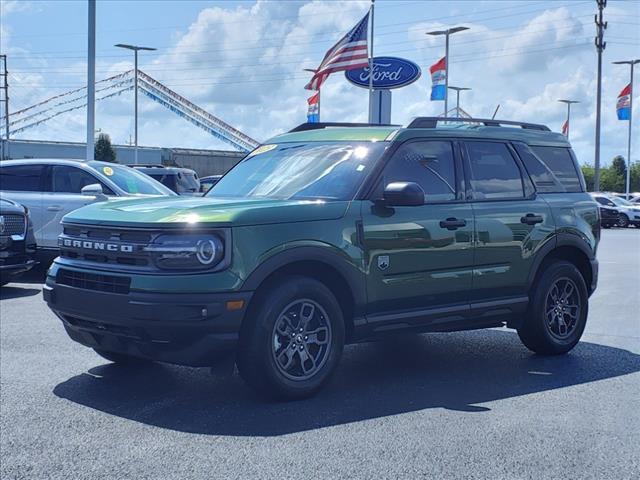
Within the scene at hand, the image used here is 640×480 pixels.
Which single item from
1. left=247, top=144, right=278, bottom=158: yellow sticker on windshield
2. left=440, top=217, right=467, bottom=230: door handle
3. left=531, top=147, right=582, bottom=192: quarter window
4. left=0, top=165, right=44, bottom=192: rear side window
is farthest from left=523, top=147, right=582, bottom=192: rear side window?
left=0, top=165, right=44, bottom=192: rear side window

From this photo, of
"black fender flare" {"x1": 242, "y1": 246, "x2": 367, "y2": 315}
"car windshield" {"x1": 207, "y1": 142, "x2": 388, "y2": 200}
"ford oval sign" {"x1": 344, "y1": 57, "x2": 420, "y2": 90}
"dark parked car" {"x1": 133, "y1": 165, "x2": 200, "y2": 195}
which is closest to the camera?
"black fender flare" {"x1": 242, "y1": 246, "x2": 367, "y2": 315}

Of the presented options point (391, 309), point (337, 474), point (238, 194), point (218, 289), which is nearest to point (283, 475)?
point (337, 474)

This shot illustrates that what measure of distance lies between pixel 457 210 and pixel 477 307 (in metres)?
0.79

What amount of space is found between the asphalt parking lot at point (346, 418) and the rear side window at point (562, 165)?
1.54 metres

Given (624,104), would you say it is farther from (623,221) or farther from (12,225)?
(12,225)

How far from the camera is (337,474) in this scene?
4309 millimetres

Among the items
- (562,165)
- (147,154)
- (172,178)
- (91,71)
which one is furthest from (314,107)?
(147,154)

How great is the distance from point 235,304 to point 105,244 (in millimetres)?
995

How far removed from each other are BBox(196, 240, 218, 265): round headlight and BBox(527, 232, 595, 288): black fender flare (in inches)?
120

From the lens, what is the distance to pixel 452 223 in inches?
254

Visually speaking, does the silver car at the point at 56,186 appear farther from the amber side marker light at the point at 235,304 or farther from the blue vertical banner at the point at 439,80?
the blue vertical banner at the point at 439,80

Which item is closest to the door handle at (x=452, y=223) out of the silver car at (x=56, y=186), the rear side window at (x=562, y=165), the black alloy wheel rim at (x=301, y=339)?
the black alloy wheel rim at (x=301, y=339)

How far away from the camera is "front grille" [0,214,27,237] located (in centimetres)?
1091

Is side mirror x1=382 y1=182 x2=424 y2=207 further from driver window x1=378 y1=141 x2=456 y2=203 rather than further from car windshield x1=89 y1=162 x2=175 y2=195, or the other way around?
car windshield x1=89 y1=162 x2=175 y2=195
